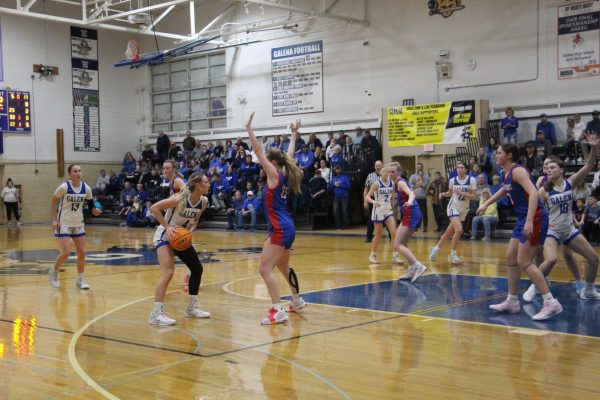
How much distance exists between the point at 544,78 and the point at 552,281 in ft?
38.2

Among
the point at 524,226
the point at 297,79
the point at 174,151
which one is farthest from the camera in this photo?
the point at 174,151

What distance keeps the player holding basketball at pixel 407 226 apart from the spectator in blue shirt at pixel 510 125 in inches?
387

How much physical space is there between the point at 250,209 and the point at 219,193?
2236mm

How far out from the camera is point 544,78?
20.3m

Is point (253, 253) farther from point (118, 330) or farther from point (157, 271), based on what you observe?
point (118, 330)

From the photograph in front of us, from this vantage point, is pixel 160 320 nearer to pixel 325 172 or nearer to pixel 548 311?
pixel 548 311

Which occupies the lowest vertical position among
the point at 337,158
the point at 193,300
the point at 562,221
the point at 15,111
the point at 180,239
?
the point at 193,300

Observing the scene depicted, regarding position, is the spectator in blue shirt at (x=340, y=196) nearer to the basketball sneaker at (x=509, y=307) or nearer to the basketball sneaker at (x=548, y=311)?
the basketball sneaker at (x=509, y=307)

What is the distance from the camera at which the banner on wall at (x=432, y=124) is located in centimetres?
2131

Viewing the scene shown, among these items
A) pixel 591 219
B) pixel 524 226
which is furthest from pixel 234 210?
pixel 524 226

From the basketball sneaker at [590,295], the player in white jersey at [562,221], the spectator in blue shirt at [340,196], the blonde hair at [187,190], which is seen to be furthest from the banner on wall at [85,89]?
the basketball sneaker at [590,295]

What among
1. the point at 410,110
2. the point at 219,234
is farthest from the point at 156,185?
the point at 410,110

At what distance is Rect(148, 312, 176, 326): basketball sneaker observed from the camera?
24.7ft

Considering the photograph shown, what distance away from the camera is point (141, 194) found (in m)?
27.2
